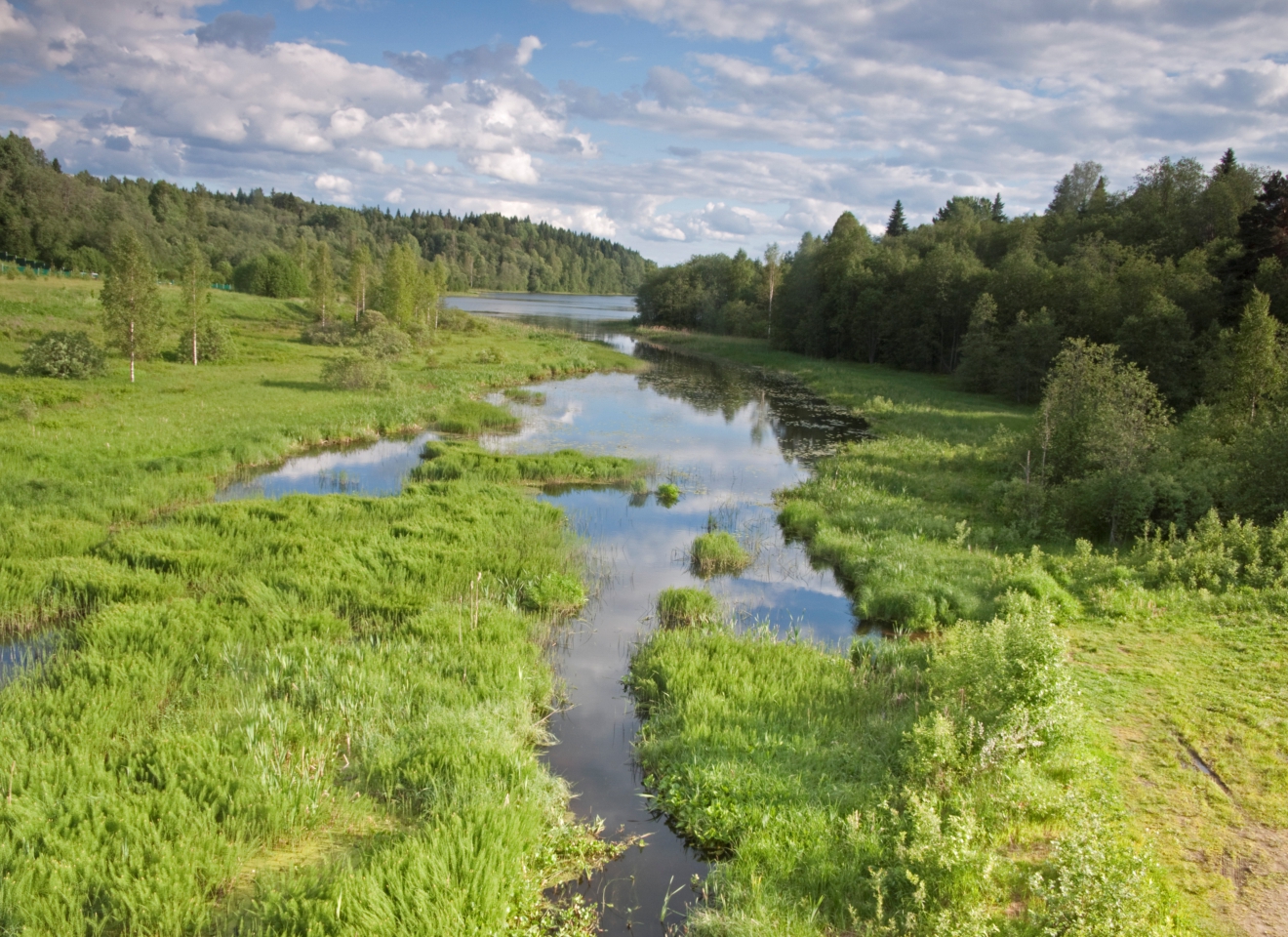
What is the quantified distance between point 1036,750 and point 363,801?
7580 millimetres

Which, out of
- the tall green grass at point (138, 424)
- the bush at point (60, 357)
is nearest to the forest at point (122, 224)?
the tall green grass at point (138, 424)

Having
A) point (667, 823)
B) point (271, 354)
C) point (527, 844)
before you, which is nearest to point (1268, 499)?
point (667, 823)

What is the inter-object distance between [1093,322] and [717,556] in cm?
3296

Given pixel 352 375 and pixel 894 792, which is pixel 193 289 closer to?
pixel 352 375

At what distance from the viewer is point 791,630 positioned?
13.3 m

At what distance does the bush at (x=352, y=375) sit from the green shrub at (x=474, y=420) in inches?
241

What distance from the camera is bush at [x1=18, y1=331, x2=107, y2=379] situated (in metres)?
31.7

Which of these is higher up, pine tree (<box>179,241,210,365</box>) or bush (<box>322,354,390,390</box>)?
pine tree (<box>179,241,210,365</box>)

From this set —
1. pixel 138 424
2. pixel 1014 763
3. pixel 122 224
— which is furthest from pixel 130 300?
pixel 122 224

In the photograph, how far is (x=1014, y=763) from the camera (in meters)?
8.46

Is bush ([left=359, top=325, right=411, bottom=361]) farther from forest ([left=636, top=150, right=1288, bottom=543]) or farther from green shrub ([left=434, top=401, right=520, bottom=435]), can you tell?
forest ([left=636, top=150, right=1288, bottom=543])

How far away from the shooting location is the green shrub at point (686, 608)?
1399cm

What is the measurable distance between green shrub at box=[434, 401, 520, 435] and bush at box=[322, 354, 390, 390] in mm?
6130

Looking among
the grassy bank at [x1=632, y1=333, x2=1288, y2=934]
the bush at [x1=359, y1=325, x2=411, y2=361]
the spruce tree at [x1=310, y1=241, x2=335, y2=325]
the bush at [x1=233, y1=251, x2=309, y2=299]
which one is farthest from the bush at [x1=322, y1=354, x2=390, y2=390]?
the bush at [x1=233, y1=251, x2=309, y2=299]
